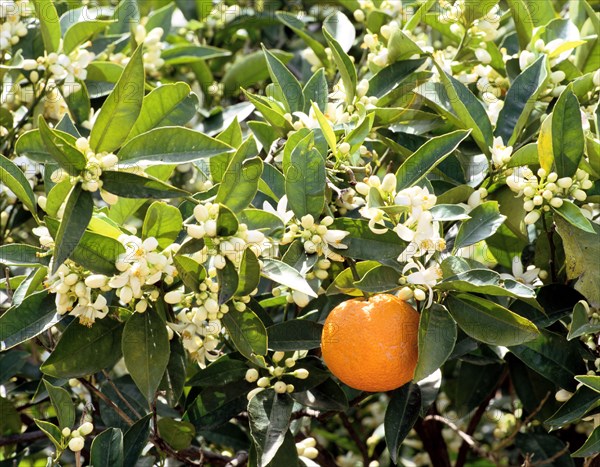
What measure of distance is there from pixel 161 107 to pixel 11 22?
666mm

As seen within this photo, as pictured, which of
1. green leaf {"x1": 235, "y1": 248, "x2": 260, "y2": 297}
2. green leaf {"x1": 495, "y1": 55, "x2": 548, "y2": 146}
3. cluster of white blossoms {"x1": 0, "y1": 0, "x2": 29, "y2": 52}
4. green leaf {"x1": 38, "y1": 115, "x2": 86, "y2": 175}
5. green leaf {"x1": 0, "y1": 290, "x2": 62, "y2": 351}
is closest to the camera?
green leaf {"x1": 38, "y1": 115, "x2": 86, "y2": 175}

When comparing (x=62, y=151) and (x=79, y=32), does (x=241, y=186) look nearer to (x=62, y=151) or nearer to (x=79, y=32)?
(x=62, y=151)

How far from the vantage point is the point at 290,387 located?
1.56 m

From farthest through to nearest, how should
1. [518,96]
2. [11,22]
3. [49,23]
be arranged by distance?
[11,22] < [49,23] < [518,96]

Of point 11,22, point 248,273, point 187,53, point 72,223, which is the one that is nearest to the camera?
point 72,223

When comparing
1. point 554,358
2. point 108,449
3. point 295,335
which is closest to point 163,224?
point 295,335

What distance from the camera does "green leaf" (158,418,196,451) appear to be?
1.66 m

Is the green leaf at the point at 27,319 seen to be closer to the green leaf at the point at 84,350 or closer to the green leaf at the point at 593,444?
the green leaf at the point at 84,350

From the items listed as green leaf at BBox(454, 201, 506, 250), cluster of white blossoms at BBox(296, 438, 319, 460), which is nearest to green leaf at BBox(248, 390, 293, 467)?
cluster of white blossoms at BBox(296, 438, 319, 460)

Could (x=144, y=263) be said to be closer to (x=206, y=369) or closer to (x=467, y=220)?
(x=206, y=369)

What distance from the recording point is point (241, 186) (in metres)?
1.34

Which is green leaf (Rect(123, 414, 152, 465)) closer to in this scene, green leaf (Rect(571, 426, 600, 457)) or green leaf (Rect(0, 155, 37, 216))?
green leaf (Rect(0, 155, 37, 216))

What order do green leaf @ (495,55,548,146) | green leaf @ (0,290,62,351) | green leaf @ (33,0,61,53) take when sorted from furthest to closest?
1. green leaf @ (33,0,61,53)
2. green leaf @ (495,55,548,146)
3. green leaf @ (0,290,62,351)

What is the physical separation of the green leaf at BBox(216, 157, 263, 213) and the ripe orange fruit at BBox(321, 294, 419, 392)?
245 mm
